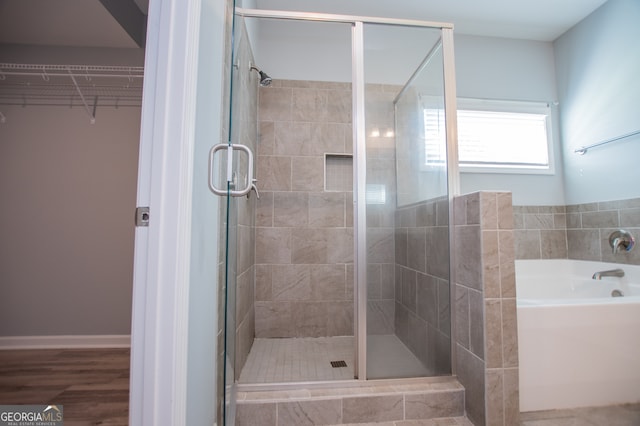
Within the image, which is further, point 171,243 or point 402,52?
point 402,52

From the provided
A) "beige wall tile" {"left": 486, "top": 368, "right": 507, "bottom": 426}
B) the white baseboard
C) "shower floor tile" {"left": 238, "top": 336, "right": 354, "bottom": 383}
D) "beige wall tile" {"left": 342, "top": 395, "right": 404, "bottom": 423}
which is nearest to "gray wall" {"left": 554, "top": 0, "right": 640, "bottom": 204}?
"beige wall tile" {"left": 486, "top": 368, "right": 507, "bottom": 426}

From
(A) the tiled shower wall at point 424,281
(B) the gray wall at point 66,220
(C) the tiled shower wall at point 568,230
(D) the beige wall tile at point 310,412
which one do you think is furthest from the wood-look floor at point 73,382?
(C) the tiled shower wall at point 568,230

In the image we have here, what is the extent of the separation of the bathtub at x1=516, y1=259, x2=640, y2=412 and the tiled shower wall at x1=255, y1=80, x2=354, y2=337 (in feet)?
4.09

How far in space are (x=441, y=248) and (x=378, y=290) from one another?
44 cm

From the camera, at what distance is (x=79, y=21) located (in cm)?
197

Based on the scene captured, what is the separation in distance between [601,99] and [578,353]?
1934 mm

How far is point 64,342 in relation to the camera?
2137 millimetres

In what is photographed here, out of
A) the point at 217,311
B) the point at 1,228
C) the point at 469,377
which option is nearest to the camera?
the point at 217,311

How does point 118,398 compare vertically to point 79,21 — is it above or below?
below

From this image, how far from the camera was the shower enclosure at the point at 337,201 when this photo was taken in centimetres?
143

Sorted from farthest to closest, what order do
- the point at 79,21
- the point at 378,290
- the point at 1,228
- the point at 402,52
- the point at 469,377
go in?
the point at 1,228, the point at 79,21, the point at 402,52, the point at 378,290, the point at 469,377

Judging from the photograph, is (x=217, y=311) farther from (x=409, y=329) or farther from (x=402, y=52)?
(x=402, y=52)

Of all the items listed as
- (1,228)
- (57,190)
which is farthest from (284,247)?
(1,228)

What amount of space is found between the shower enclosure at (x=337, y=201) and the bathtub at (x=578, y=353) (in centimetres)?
36
